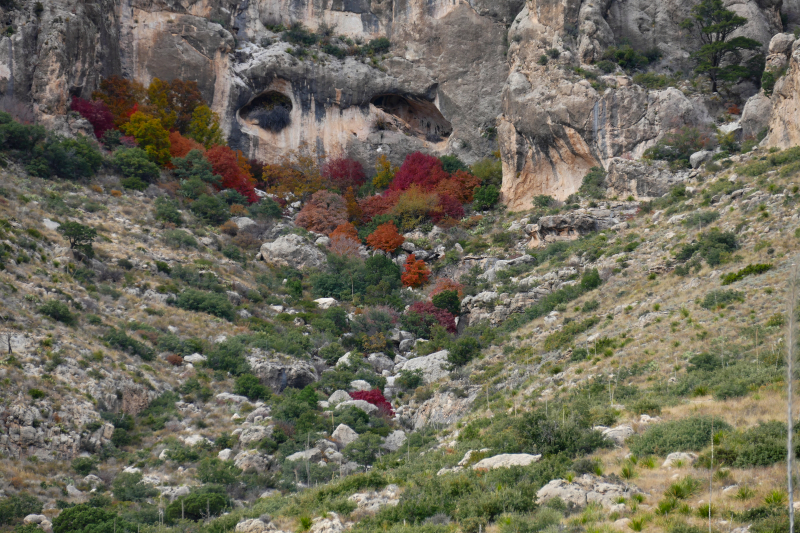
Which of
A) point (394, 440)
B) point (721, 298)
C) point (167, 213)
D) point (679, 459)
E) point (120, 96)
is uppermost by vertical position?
point (120, 96)

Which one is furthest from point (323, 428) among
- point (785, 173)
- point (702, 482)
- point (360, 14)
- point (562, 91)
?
point (360, 14)

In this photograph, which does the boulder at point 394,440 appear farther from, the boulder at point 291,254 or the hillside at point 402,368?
the boulder at point 291,254

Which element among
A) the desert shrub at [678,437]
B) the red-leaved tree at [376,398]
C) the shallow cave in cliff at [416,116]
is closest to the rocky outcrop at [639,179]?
the shallow cave in cliff at [416,116]

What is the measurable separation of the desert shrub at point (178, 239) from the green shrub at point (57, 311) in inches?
459

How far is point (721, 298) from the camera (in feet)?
70.6

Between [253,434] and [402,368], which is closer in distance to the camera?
[253,434]

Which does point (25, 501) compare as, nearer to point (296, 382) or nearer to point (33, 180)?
point (296, 382)

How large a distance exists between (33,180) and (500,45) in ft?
105

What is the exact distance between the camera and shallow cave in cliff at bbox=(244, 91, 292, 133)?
52.5 metres

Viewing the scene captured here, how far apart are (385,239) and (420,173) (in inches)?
310

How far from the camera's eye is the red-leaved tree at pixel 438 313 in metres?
35.4

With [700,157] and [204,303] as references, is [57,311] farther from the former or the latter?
[700,157]

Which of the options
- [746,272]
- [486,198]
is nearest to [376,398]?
[746,272]

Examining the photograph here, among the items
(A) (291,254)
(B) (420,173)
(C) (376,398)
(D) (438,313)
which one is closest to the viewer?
(C) (376,398)
